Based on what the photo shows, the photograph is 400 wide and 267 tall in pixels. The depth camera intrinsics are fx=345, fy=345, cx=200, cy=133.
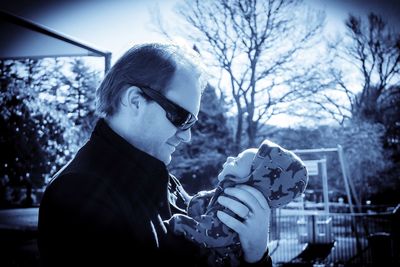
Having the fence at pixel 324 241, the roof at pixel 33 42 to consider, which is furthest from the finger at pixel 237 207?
the fence at pixel 324 241

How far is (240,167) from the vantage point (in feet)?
5.47

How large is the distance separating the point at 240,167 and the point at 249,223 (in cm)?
32

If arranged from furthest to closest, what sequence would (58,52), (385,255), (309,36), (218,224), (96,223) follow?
1. (309,36)
2. (385,255)
3. (58,52)
4. (218,224)
5. (96,223)

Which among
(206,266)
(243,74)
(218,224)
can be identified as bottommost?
(206,266)

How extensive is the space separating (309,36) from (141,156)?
14794 mm

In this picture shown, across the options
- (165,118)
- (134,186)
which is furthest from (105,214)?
(165,118)

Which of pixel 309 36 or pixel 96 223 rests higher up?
pixel 309 36

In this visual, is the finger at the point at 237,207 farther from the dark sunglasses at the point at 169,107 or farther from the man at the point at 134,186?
the dark sunglasses at the point at 169,107

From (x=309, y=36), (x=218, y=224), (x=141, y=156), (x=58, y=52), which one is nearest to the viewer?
(x=141, y=156)

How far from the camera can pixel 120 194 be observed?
3.85ft

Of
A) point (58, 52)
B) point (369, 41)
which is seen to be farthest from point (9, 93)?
point (369, 41)

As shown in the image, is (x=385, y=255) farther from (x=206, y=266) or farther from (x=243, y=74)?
(x=243, y=74)

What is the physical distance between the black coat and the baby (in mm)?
148

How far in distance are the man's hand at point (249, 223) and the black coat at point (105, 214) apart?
0.82 feet
